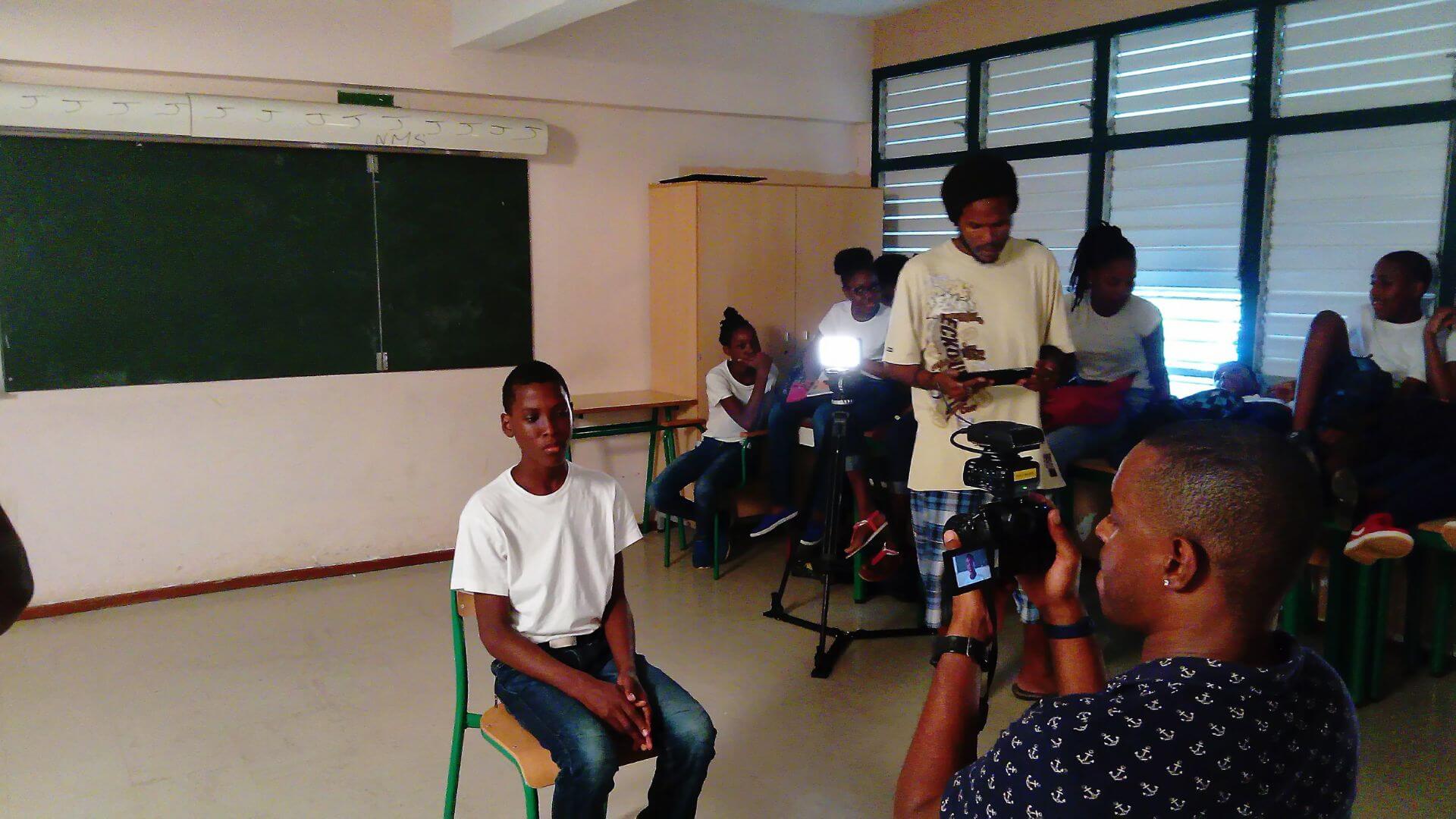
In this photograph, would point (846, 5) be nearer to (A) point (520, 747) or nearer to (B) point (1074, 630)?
(A) point (520, 747)

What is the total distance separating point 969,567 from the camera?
1310 mm

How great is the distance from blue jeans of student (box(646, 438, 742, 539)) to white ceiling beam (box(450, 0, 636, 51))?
196cm

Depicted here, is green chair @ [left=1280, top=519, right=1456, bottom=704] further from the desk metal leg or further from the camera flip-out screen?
the desk metal leg

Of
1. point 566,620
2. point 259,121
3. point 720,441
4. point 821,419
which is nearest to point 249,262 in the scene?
point 259,121

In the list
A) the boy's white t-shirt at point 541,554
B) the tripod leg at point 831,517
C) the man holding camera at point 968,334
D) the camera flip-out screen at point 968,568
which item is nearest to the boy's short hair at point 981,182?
the man holding camera at point 968,334

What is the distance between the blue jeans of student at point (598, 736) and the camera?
1.96 m

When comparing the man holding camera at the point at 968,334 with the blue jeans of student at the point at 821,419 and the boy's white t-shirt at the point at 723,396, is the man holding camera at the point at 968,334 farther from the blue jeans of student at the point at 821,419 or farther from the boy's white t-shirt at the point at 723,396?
the boy's white t-shirt at the point at 723,396

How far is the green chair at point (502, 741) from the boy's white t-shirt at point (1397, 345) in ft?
10.0

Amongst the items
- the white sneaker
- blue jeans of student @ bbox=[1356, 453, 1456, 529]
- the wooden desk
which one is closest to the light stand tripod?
the wooden desk

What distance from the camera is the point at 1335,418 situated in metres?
3.52

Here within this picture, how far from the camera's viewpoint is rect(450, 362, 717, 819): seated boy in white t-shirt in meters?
2.04

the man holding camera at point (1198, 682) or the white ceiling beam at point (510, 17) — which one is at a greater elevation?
the white ceiling beam at point (510, 17)

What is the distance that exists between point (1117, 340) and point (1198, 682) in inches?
123

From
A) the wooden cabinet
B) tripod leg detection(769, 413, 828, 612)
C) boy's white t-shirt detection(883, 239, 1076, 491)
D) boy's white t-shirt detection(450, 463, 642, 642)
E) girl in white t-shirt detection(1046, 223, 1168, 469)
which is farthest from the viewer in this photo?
the wooden cabinet
